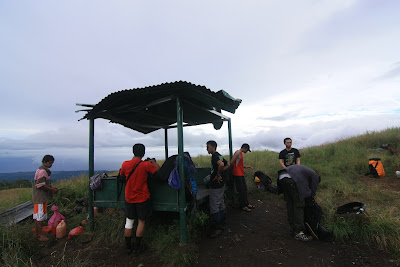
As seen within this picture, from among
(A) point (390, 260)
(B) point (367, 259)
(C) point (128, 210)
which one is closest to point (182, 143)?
(C) point (128, 210)

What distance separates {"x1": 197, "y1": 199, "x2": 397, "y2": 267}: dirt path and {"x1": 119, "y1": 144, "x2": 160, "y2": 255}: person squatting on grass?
4.08 ft

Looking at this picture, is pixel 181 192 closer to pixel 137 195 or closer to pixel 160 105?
pixel 137 195

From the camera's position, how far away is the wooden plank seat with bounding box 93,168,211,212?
441 cm

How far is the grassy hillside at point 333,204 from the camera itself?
3.97 m

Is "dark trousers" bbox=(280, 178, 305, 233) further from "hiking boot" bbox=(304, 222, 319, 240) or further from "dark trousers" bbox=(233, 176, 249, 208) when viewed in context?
"dark trousers" bbox=(233, 176, 249, 208)

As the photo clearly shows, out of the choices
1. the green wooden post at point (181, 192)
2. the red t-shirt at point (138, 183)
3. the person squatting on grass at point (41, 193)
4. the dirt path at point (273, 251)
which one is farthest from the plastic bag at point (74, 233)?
the dirt path at point (273, 251)

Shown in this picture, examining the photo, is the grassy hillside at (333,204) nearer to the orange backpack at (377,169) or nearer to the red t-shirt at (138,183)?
the orange backpack at (377,169)

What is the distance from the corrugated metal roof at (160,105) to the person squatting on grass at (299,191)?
2.34m

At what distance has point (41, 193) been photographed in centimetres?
487

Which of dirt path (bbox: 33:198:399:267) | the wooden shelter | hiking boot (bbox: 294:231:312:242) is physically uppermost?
the wooden shelter

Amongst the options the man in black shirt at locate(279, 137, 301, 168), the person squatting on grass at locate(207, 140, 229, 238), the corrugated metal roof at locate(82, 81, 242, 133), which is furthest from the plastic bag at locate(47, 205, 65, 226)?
the man in black shirt at locate(279, 137, 301, 168)

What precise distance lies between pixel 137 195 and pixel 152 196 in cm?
59

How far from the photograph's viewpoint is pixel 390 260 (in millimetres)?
3516

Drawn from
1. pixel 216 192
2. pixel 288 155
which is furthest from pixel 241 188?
pixel 216 192
